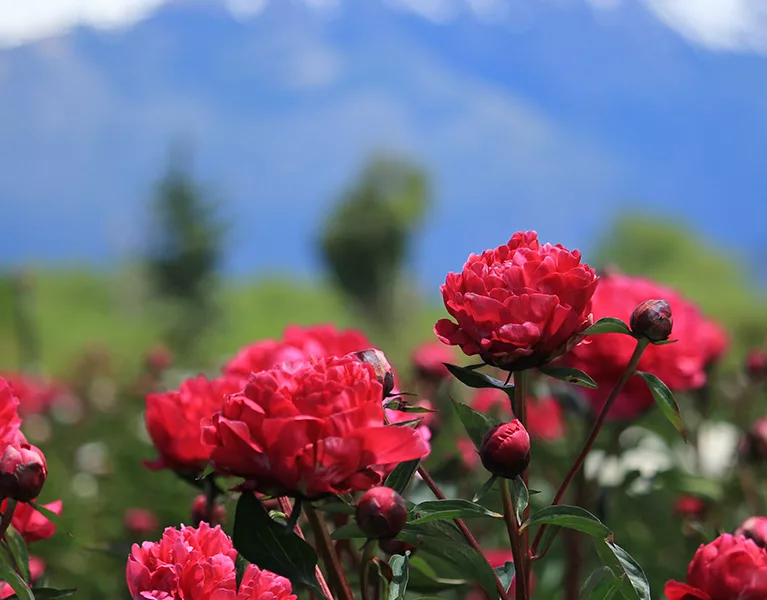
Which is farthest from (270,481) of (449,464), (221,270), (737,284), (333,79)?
(333,79)

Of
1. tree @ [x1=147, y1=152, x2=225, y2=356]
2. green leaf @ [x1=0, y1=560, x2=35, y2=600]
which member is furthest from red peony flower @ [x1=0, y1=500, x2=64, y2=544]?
tree @ [x1=147, y1=152, x2=225, y2=356]

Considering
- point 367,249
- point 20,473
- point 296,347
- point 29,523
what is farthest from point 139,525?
point 367,249

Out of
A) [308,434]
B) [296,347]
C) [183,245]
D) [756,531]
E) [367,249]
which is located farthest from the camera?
[367,249]

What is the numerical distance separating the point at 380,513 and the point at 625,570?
144 mm

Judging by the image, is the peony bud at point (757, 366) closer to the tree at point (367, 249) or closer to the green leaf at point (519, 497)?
the green leaf at point (519, 497)

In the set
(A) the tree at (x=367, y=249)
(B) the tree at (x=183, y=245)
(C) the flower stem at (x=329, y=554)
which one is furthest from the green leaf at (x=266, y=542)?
(A) the tree at (x=367, y=249)

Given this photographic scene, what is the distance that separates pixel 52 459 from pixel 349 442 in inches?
82.3

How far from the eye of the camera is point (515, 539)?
46 cm

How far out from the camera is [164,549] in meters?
0.45

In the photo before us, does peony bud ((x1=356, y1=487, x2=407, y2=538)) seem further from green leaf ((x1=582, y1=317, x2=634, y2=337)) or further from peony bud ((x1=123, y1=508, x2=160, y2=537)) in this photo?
peony bud ((x1=123, y1=508, x2=160, y2=537))

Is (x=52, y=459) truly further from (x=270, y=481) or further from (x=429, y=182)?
(x=429, y=182)

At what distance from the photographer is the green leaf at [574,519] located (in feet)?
1.42

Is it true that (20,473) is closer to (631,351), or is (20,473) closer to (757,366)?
A: (631,351)

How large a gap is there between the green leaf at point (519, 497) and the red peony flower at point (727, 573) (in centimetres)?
12
